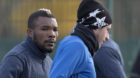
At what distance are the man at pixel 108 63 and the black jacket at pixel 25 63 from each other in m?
0.54

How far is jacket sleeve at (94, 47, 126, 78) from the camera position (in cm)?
616

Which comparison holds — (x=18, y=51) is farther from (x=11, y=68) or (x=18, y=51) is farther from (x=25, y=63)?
(x=11, y=68)

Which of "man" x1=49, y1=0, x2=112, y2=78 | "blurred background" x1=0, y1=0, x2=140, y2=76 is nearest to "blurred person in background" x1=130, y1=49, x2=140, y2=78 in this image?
"blurred background" x1=0, y1=0, x2=140, y2=76

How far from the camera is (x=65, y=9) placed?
34.9 ft

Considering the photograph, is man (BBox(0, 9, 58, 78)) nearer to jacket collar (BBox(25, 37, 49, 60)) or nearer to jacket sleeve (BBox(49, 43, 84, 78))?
jacket collar (BBox(25, 37, 49, 60))

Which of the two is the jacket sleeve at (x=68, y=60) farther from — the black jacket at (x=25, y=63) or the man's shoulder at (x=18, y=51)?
the man's shoulder at (x=18, y=51)

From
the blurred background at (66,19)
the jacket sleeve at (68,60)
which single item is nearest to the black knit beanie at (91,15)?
the jacket sleeve at (68,60)

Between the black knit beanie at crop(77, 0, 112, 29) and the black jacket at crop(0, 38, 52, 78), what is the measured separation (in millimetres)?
807

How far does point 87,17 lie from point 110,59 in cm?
130

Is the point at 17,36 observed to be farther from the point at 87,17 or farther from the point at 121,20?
the point at 87,17

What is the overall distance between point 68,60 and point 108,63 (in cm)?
157

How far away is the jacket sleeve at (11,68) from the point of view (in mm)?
5457

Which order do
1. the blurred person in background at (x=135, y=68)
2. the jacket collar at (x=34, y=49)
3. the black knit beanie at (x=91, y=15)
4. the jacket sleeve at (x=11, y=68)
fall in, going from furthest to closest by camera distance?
the blurred person in background at (x=135, y=68) < the jacket collar at (x=34, y=49) < the jacket sleeve at (x=11, y=68) < the black knit beanie at (x=91, y=15)

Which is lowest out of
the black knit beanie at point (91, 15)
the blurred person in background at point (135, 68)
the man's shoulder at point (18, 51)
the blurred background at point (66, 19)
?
the blurred person in background at point (135, 68)
